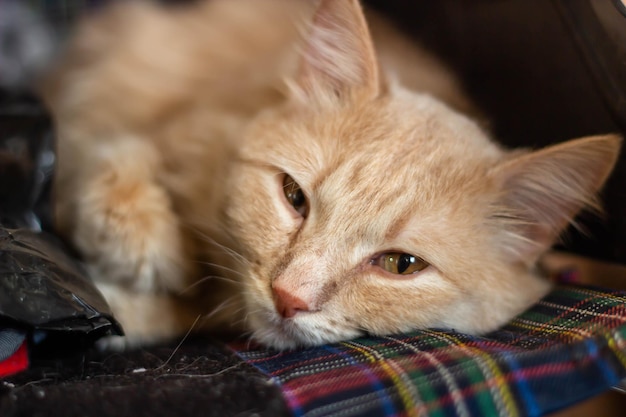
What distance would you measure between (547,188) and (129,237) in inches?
35.6

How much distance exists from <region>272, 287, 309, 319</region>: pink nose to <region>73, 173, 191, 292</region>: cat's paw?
1.30 feet

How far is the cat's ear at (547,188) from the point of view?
3.59ft

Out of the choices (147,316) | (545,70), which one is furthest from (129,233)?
(545,70)

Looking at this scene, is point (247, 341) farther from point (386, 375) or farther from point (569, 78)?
point (569, 78)

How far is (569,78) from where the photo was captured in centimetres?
130

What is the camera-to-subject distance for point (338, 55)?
1.35 metres

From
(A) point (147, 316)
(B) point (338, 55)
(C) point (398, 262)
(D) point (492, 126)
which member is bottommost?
(A) point (147, 316)

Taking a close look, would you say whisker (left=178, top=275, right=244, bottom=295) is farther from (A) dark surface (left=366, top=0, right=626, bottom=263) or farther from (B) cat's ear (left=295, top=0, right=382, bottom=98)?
(A) dark surface (left=366, top=0, right=626, bottom=263)

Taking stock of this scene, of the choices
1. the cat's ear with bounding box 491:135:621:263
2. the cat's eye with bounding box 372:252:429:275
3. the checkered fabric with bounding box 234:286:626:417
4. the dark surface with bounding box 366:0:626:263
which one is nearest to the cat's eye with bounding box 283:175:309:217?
the cat's eye with bounding box 372:252:429:275

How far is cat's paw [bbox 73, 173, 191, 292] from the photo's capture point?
Result: 4.29ft

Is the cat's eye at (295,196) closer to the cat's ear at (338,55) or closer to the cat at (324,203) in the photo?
the cat at (324,203)

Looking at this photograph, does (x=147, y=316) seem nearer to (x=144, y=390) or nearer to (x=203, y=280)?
(x=203, y=280)

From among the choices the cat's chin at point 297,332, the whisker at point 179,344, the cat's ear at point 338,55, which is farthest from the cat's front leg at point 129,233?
the cat's ear at point 338,55

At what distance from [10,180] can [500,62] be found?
1202mm
